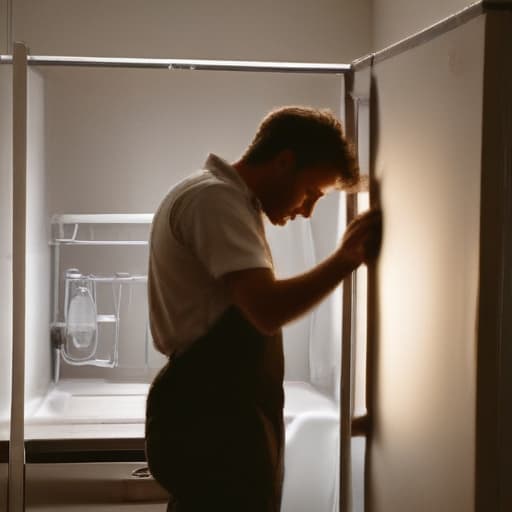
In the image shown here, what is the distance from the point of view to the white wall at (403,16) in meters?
2.07

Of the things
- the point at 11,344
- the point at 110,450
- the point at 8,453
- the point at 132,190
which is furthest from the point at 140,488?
the point at 132,190

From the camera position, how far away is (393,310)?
4.77 feet

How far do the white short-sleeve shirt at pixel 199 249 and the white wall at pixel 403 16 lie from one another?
948mm

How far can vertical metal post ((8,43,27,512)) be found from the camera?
5.19 feet

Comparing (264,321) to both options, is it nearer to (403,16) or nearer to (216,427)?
(216,427)

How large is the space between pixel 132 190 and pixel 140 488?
664 mm

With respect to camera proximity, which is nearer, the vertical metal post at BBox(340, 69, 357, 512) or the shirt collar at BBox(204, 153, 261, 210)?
the shirt collar at BBox(204, 153, 261, 210)

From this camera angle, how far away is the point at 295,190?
1.40 metres

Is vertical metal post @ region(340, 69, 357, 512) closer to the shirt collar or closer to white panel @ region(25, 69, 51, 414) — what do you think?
the shirt collar

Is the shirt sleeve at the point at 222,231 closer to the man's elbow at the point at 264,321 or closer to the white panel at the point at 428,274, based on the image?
the man's elbow at the point at 264,321

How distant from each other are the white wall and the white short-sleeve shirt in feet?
3.11

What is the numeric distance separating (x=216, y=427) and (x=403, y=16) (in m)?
1.45

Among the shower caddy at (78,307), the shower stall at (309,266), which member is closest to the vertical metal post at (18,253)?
the shower stall at (309,266)

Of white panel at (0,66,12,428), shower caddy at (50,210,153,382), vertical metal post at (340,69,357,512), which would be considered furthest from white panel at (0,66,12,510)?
vertical metal post at (340,69,357,512)
